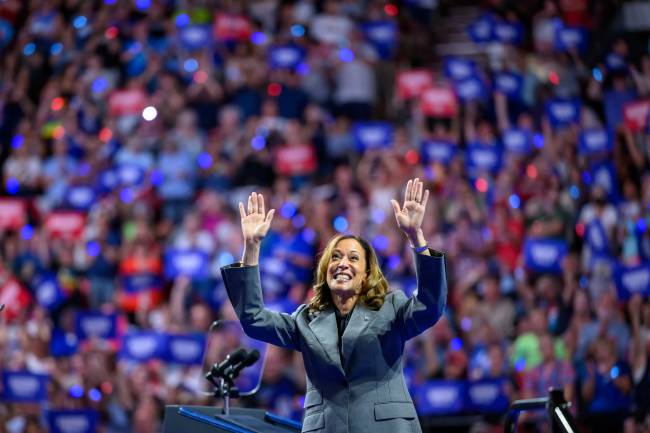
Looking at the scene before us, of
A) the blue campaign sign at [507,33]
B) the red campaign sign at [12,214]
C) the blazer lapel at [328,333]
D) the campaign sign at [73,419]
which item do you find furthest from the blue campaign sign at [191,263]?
the blazer lapel at [328,333]

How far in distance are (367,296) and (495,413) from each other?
435 centimetres

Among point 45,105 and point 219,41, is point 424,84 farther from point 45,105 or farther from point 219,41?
point 45,105

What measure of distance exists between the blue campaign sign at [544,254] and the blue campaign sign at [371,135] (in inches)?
102

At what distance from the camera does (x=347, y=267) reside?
11.5 ft

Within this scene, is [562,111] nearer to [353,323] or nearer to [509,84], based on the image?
[509,84]

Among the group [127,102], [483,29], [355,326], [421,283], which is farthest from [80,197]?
[421,283]

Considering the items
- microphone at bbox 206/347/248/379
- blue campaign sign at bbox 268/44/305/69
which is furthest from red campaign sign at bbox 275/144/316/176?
microphone at bbox 206/347/248/379

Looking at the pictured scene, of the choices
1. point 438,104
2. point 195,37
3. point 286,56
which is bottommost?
point 438,104

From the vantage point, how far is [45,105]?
1255cm

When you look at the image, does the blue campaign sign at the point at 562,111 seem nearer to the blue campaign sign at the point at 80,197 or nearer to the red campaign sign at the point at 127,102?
the red campaign sign at the point at 127,102

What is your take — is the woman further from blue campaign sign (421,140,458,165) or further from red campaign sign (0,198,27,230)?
red campaign sign (0,198,27,230)

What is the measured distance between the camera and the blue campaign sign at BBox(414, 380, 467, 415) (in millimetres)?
7715

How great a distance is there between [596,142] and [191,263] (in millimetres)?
3926

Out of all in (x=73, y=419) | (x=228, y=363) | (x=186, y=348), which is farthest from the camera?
(x=186, y=348)
